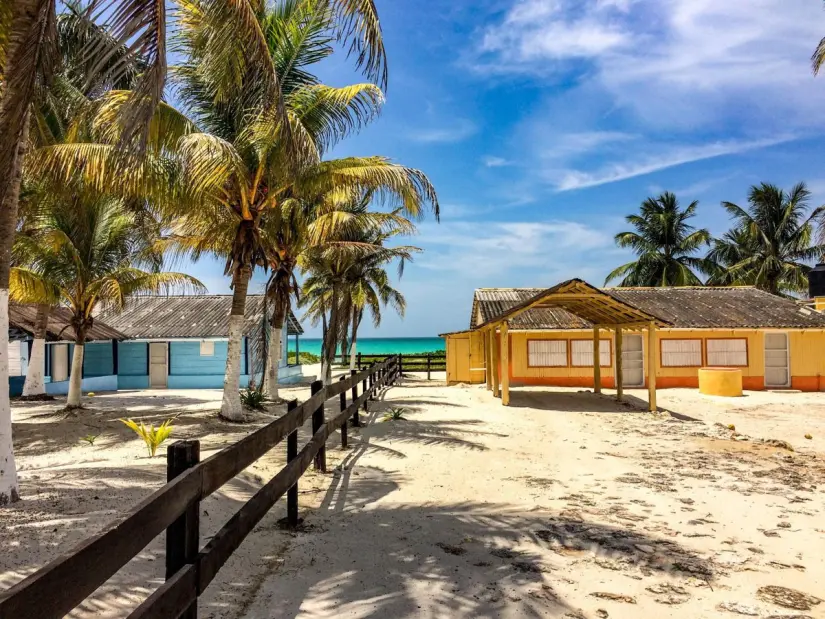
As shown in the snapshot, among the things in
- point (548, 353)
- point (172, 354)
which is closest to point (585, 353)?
point (548, 353)

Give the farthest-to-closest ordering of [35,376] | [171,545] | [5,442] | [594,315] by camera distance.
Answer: [35,376] < [594,315] < [5,442] < [171,545]

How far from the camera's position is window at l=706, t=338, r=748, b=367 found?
20.5m

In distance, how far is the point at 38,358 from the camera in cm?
1747

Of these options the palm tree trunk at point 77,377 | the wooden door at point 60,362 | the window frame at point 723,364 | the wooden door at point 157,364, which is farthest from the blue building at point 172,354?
the window frame at point 723,364

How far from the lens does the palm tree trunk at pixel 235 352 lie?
11875mm

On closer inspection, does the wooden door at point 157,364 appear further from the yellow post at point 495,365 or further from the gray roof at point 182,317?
the yellow post at point 495,365

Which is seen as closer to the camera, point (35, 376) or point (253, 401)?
point (253, 401)

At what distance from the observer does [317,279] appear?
97.9 ft

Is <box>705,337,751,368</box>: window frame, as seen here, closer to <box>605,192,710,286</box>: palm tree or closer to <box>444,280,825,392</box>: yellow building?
Answer: <box>444,280,825,392</box>: yellow building

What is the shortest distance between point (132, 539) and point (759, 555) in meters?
4.59

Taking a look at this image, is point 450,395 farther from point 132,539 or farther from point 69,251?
point 132,539

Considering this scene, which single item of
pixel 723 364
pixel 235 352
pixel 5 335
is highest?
pixel 5 335

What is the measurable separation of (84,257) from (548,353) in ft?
51.9

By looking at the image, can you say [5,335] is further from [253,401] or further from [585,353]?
[585,353]
